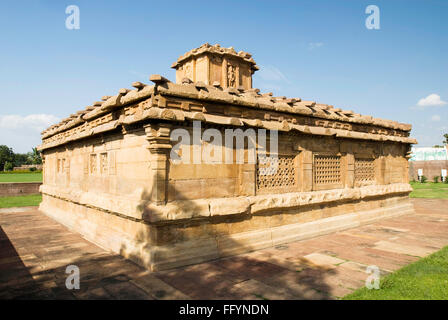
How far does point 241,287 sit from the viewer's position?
389 cm

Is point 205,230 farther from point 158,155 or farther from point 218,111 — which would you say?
point 218,111

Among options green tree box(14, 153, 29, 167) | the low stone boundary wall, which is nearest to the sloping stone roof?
the low stone boundary wall

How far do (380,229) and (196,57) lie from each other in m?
6.70

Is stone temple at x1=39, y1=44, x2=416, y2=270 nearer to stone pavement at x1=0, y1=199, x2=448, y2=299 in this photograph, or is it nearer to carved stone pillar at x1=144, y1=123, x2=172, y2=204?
carved stone pillar at x1=144, y1=123, x2=172, y2=204

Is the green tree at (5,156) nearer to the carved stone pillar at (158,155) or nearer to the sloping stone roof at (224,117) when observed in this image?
the sloping stone roof at (224,117)

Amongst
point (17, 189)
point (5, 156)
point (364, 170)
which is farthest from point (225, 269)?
point (5, 156)

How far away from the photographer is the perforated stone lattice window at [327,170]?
7310 millimetres

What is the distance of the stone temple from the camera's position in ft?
15.7

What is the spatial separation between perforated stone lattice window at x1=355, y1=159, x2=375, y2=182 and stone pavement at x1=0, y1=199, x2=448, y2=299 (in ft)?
5.76

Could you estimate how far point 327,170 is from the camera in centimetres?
755

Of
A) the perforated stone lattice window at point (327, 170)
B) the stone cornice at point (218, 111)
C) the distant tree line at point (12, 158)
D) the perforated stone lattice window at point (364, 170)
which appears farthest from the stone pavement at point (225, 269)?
the distant tree line at point (12, 158)

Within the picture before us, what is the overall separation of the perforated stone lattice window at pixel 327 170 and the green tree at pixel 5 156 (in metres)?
88.8
